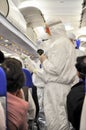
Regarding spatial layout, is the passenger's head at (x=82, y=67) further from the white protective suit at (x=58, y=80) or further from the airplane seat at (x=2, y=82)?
the airplane seat at (x=2, y=82)

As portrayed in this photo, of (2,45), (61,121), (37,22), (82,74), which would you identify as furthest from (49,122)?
(37,22)

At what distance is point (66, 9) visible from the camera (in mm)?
6129

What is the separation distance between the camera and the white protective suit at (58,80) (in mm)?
3273

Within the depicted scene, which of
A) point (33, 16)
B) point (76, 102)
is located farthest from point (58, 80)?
point (33, 16)

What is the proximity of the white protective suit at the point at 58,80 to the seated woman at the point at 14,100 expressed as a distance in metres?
1.26

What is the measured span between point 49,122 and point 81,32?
3.71m

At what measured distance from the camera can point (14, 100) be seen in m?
1.92

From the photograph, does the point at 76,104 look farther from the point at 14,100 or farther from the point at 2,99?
the point at 2,99

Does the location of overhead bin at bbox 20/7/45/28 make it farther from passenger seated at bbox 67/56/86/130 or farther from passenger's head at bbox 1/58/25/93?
passenger's head at bbox 1/58/25/93

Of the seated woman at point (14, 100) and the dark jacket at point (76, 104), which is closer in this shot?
the seated woman at point (14, 100)

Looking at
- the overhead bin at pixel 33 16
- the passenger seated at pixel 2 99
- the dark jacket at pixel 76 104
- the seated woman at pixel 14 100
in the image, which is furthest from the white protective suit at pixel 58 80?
the passenger seated at pixel 2 99

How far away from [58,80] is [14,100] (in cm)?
146

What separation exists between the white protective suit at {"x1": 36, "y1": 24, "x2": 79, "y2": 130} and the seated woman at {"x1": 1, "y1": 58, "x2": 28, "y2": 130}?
1.26 meters

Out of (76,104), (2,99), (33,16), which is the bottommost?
(76,104)
